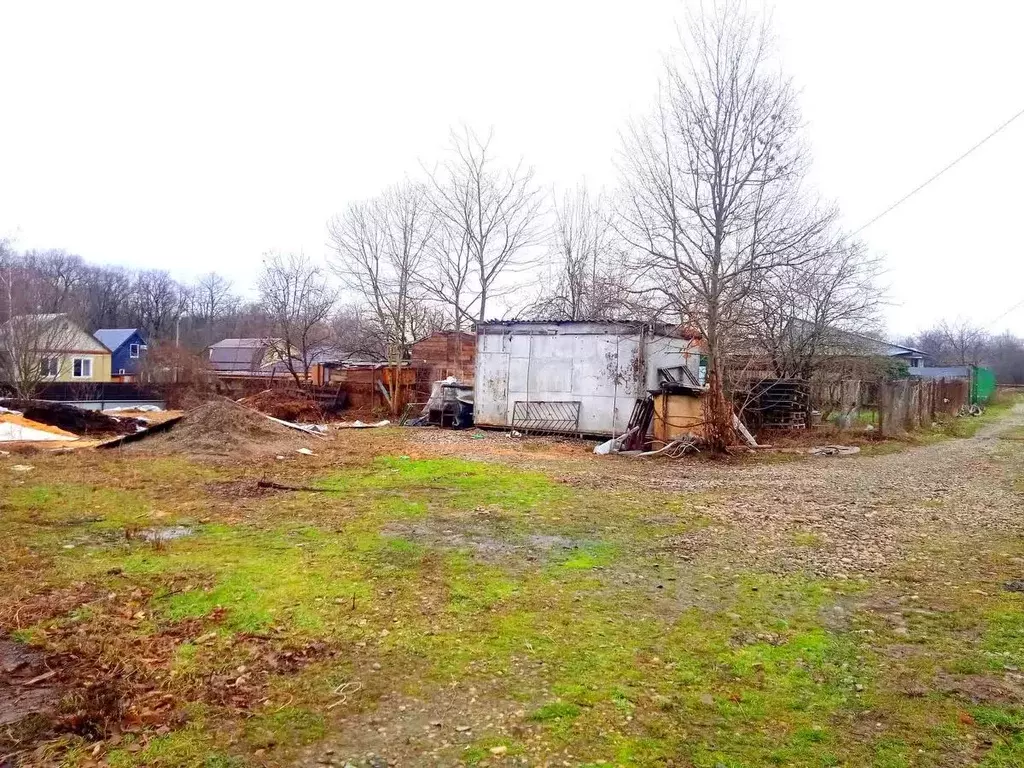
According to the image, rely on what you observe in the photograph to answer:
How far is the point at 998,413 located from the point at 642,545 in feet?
98.4

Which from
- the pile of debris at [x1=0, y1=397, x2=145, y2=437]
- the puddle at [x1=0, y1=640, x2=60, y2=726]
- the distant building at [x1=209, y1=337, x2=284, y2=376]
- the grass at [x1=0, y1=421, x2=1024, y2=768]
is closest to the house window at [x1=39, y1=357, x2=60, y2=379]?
the distant building at [x1=209, y1=337, x2=284, y2=376]

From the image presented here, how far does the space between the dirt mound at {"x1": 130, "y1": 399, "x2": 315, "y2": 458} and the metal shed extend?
5784mm

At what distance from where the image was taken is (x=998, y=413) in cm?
2934

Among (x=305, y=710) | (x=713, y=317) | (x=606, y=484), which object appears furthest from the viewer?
(x=713, y=317)

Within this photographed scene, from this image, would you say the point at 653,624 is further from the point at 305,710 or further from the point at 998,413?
the point at 998,413

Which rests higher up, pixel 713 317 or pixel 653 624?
pixel 713 317

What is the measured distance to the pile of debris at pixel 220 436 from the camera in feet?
44.1

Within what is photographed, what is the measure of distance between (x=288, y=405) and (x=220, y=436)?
9212 millimetres

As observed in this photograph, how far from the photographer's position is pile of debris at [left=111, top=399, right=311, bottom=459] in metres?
13.4

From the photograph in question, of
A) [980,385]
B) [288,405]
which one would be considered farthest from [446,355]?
[980,385]

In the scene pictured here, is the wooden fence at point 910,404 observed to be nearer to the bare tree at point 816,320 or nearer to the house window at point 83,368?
the bare tree at point 816,320

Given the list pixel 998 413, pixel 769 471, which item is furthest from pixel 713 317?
pixel 998 413

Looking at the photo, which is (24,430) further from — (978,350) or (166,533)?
(978,350)

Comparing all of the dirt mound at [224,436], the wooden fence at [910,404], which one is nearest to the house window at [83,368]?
the dirt mound at [224,436]
